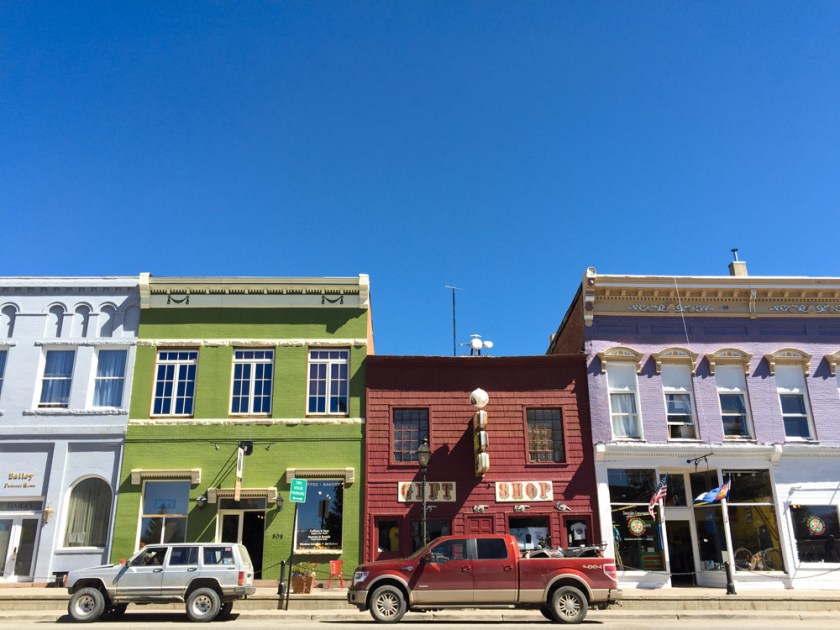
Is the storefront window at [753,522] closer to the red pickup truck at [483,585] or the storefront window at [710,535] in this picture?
the storefront window at [710,535]

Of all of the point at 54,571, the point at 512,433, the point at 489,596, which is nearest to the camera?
the point at 489,596

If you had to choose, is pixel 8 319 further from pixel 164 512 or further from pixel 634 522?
pixel 634 522

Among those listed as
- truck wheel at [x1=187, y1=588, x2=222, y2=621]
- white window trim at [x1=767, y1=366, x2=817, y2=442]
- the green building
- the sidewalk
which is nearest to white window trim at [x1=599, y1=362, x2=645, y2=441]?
white window trim at [x1=767, y1=366, x2=817, y2=442]

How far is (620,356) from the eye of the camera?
914 inches

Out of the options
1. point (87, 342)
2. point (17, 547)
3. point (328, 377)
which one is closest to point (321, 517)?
point (328, 377)

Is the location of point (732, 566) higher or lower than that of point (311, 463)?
lower

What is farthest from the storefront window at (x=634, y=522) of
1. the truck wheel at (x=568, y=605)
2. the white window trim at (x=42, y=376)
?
the white window trim at (x=42, y=376)

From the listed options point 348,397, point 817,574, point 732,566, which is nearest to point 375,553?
point 348,397

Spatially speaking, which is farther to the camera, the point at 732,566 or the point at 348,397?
the point at 348,397

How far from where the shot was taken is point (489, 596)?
14.6 meters

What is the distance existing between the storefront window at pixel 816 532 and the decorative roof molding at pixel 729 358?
15.3 feet

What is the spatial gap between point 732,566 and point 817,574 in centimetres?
265

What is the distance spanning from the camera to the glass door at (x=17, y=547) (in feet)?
68.9

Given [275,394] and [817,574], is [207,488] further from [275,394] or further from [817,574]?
[817,574]
